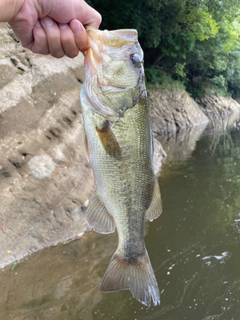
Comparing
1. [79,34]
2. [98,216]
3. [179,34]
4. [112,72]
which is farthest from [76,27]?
[179,34]

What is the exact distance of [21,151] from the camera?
20.1ft

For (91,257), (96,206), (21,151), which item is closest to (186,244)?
(91,257)

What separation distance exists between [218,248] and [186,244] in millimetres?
535

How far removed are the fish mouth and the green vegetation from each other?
14.3m

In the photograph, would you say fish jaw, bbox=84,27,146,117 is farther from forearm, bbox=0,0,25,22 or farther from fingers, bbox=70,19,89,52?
forearm, bbox=0,0,25,22

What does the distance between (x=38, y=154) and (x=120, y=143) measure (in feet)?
14.6

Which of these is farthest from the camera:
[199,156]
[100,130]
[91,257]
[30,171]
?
[199,156]

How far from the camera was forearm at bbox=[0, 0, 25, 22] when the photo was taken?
206 cm

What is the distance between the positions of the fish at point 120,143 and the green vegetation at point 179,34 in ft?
47.2

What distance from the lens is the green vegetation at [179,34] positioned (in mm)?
17219

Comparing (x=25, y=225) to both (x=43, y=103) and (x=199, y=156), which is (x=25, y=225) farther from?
(x=199, y=156)

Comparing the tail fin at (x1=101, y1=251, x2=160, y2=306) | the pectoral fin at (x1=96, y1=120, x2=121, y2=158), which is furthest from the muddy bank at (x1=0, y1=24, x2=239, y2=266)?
the pectoral fin at (x1=96, y1=120, x2=121, y2=158)

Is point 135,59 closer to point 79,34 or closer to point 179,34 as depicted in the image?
point 79,34

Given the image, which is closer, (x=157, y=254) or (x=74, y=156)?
(x=157, y=254)
